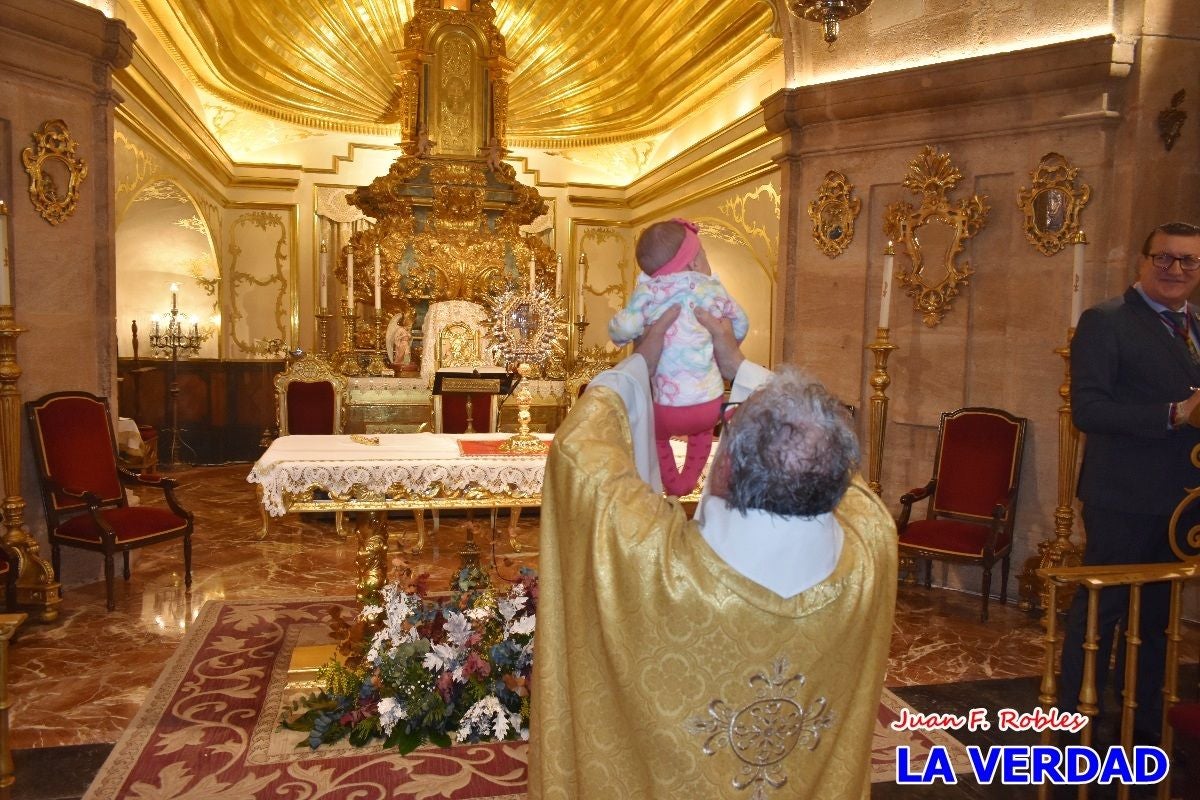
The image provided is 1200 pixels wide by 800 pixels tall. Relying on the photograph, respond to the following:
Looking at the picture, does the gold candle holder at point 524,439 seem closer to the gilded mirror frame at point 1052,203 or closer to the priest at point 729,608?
the priest at point 729,608

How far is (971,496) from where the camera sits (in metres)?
5.59

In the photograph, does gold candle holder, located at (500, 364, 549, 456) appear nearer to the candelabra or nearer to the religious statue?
the religious statue

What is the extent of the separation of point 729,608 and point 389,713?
81.8 inches

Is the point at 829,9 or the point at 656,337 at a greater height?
the point at 829,9

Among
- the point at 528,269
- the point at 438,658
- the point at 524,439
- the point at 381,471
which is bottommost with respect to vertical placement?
the point at 438,658

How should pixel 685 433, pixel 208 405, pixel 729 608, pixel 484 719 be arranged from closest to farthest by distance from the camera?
pixel 729 608, pixel 685 433, pixel 484 719, pixel 208 405

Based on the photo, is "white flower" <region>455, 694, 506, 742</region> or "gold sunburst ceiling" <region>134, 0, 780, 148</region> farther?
"gold sunburst ceiling" <region>134, 0, 780, 148</region>

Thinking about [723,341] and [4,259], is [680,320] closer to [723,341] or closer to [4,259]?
[723,341]

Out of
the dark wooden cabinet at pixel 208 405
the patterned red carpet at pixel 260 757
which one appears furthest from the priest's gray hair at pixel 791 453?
the dark wooden cabinet at pixel 208 405

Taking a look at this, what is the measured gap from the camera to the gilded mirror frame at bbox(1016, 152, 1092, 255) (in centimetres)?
526

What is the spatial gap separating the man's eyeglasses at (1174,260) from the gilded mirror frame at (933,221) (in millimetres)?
2681

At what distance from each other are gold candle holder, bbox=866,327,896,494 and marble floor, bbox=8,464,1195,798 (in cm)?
86

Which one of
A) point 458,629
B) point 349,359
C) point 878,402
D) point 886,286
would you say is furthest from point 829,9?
point 349,359

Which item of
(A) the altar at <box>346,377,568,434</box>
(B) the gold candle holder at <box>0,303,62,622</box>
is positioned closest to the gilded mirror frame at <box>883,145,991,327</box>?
(A) the altar at <box>346,377,568,434</box>
